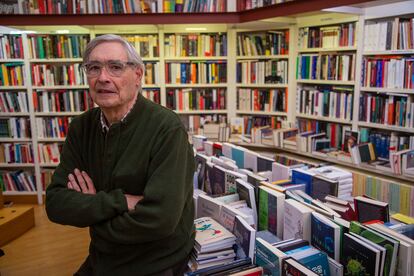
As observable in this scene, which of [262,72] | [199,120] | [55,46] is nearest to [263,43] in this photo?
[262,72]

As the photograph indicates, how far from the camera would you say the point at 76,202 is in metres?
1.33

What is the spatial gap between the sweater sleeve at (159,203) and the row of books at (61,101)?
3622 mm

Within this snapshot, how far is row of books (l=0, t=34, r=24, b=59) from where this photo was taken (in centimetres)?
446

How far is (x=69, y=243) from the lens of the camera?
3.63m

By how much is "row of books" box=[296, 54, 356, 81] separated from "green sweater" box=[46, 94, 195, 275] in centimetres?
280

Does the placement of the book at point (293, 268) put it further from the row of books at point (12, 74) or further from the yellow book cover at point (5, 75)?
the yellow book cover at point (5, 75)

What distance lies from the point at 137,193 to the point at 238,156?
4.86 feet

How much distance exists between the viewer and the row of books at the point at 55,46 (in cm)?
449

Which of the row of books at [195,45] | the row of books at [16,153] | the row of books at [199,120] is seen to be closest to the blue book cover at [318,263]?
the row of books at [199,120]

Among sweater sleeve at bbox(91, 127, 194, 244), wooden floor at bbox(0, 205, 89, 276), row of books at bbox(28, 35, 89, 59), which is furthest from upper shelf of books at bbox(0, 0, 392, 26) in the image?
sweater sleeve at bbox(91, 127, 194, 244)

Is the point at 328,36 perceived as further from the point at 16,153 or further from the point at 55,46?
the point at 16,153

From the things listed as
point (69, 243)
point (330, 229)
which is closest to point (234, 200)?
point (330, 229)

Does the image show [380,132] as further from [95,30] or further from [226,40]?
[95,30]

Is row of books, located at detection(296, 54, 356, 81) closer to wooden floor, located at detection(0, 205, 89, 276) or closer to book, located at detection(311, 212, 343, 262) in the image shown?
book, located at detection(311, 212, 343, 262)
